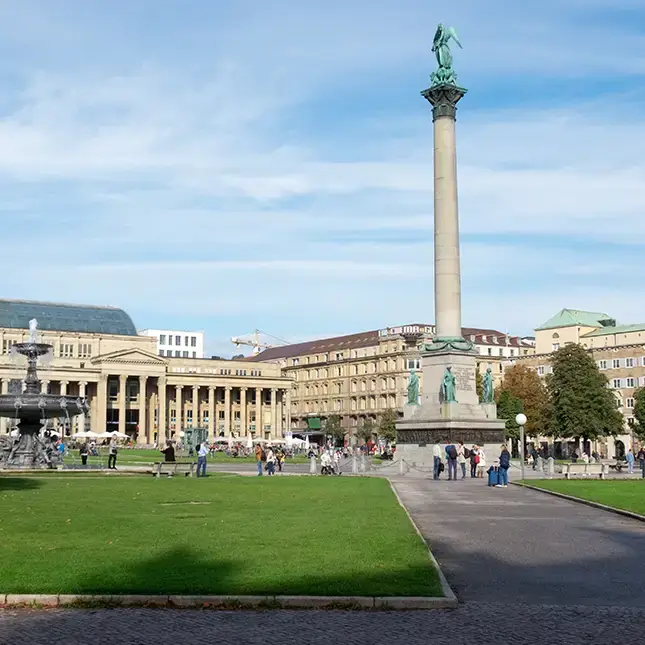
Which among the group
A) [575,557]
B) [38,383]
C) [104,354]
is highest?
[104,354]

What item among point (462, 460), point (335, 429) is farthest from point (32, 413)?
point (335, 429)

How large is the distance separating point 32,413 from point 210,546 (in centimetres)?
3599

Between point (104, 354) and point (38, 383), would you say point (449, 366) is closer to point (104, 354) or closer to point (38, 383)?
point (38, 383)

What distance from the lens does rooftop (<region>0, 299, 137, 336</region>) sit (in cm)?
16675

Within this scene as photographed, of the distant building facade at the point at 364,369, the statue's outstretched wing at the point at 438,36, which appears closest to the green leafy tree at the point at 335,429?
the distant building facade at the point at 364,369

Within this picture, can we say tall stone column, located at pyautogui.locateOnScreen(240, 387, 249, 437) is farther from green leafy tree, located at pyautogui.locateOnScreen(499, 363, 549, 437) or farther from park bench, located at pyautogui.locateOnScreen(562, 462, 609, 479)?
park bench, located at pyautogui.locateOnScreen(562, 462, 609, 479)

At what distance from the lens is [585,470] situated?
2154 inches

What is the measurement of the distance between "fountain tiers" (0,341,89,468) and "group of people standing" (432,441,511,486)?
19.4 metres

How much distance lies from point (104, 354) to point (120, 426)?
12519mm

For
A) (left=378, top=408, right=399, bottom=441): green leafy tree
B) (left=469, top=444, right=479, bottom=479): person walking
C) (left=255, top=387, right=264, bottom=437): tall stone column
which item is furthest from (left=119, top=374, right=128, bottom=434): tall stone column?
(left=469, top=444, right=479, bottom=479): person walking

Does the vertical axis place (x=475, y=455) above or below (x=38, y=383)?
below

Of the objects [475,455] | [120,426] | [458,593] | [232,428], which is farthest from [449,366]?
[232,428]

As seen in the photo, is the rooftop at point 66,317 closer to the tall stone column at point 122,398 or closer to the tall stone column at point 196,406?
the tall stone column at point 122,398

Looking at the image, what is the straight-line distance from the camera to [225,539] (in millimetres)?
18922
